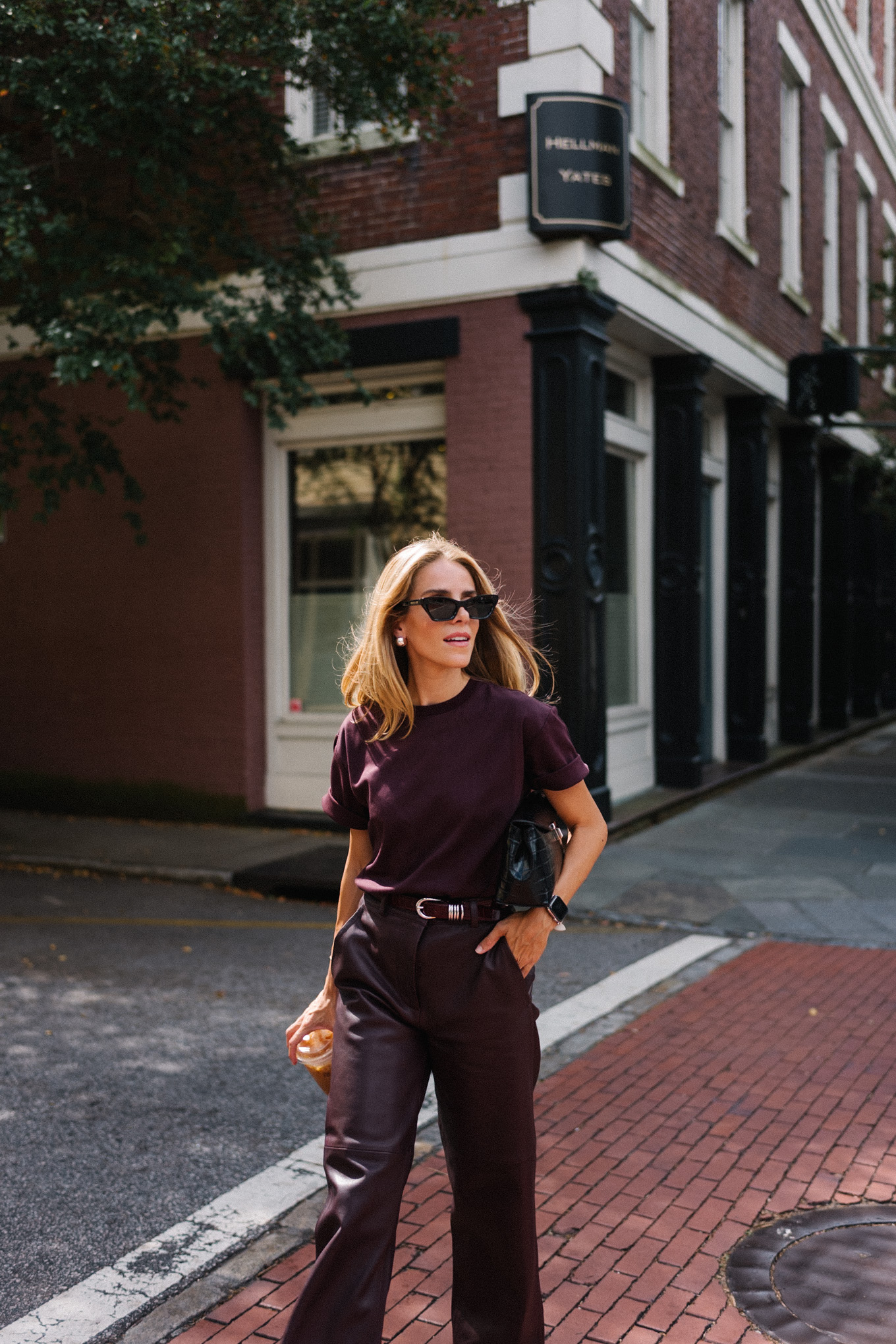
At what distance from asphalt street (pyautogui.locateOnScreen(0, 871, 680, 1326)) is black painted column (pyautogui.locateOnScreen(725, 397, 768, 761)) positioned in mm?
6799

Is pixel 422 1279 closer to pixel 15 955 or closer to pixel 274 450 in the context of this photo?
pixel 15 955

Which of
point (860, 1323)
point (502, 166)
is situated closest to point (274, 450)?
point (502, 166)

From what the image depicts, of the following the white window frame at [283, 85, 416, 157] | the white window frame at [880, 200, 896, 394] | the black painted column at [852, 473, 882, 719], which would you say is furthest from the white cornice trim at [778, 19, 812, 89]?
the white window frame at [283, 85, 416, 157]

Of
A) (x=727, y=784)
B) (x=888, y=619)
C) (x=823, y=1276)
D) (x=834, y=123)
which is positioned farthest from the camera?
(x=888, y=619)

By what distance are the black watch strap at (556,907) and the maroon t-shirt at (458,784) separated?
121 millimetres

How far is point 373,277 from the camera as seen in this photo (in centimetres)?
1018

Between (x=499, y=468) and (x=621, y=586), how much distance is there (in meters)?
2.25

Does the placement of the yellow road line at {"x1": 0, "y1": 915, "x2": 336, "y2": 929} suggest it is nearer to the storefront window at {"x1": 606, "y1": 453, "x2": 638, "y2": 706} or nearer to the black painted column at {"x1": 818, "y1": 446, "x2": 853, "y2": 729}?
the storefront window at {"x1": 606, "y1": 453, "x2": 638, "y2": 706}

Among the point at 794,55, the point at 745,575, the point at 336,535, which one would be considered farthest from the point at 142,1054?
the point at 794,55

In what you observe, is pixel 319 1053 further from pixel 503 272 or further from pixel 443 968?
pixel 503 272

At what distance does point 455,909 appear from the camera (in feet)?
8.64

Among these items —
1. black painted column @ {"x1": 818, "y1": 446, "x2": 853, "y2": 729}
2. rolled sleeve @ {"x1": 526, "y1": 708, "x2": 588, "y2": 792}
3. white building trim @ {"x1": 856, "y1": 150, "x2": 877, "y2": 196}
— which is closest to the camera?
rolled sleeve @ {"x1": 526, "y1": 708, "x2": 588, "y2": 792}

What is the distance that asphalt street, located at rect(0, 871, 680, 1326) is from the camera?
12.7 feet

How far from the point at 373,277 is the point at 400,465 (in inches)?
59.0
